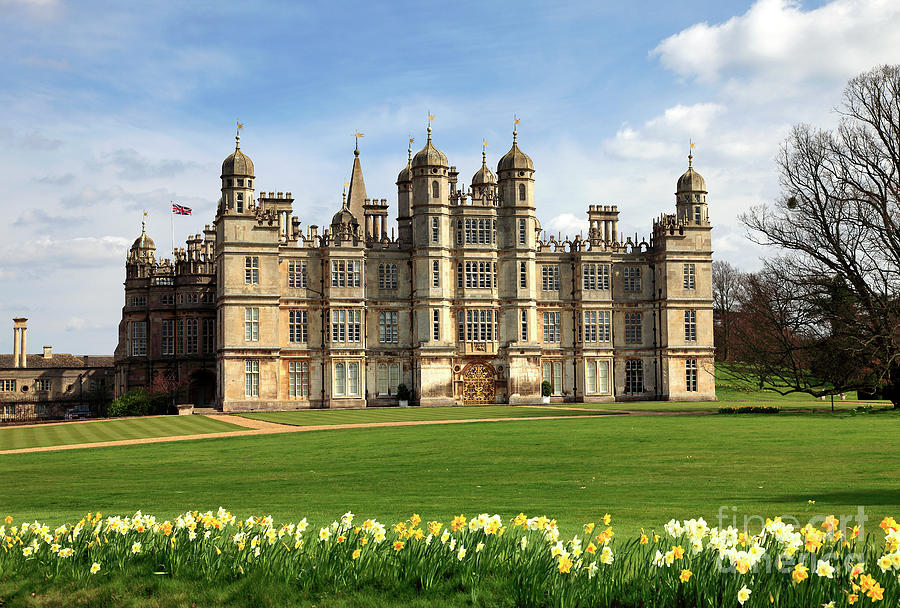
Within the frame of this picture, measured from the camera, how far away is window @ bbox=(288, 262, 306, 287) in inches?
2682

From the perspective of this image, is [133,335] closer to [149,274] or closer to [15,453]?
[149,274]

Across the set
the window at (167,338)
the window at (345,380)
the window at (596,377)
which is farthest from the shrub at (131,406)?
the window at (596,377)

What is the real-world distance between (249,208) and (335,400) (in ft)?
49.6

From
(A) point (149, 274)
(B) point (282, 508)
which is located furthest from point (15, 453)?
(A) point (149, 274)

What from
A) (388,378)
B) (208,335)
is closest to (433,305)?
(388,378)

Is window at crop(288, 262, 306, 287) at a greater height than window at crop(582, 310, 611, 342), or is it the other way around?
window at crop(288, 262, 306, 287)

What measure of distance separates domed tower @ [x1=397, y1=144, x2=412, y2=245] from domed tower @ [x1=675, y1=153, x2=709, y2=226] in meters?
21.5

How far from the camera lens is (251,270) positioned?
6606 centimetres

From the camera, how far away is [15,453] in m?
33.8

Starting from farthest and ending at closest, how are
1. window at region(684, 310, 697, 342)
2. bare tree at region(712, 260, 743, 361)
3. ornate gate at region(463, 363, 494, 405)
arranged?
bare tree at region(712, 260, 743, 361) < window at region(684, 310, 697, 342) < ornate gate at region(463, 363, 494, 405)

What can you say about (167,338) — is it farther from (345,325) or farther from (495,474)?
(495,474)

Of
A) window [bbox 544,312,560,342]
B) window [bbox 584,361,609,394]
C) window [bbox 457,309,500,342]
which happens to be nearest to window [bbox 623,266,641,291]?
window [bbox 584,361,609,394]

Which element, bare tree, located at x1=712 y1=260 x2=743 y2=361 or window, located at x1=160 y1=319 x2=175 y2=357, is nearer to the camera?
window, located at x1=160 y1=319 x2=175 y2=357

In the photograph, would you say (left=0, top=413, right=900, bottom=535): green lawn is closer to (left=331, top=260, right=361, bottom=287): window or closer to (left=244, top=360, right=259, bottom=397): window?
(left=244, top=360, right=259, bottom=397): window
